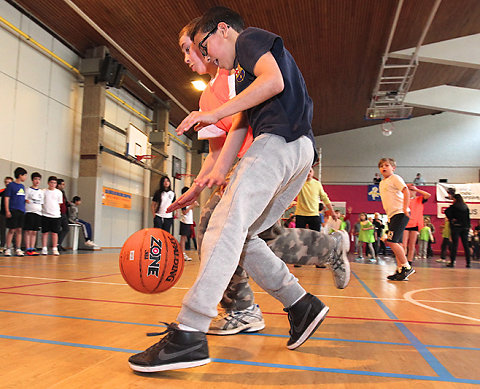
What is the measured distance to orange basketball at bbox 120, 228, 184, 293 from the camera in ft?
6.26

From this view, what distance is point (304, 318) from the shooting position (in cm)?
153

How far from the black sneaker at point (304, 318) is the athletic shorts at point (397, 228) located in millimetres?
3861

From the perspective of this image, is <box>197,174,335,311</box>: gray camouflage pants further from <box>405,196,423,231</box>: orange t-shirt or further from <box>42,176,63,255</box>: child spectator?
<box>42,176,63,255</box>: child spectator

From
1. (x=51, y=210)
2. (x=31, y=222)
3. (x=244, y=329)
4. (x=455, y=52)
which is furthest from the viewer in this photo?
(x=455, y=52)

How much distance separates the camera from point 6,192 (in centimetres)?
679

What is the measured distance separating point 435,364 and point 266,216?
0.81 m

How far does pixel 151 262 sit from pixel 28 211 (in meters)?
6.41

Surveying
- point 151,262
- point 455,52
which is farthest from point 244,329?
point 455,52

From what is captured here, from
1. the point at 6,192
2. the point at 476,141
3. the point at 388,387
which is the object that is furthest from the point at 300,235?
the point at 476,141

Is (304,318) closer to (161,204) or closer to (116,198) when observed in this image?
(161,204)

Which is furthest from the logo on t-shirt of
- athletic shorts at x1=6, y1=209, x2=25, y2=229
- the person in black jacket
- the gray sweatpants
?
the person in black jacket

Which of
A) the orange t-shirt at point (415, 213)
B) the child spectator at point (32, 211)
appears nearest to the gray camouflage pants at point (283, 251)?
the orange t-shirt at point (415, 213)

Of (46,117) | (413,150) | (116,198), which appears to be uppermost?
(413,150)

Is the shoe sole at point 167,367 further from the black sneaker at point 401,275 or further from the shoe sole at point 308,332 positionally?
the black sneaker at point 401,275
